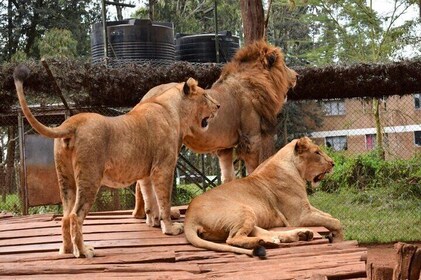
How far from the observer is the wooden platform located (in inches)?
167

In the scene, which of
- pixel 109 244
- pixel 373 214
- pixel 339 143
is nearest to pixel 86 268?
pixel 109 244

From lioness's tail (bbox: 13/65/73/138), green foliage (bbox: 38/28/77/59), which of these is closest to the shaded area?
lioness's tail (bbox: 13/65/73/138)

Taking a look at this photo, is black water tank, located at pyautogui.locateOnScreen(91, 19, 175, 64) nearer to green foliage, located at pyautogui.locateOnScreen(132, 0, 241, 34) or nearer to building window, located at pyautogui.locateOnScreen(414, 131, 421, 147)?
building window, located at pyautogui.locateOnScreen(414, 131, 421, 147)

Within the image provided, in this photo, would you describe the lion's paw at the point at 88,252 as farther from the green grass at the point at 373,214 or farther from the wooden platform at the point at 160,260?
the green grass at the point at 373,214

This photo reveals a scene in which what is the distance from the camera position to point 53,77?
→ 916cm

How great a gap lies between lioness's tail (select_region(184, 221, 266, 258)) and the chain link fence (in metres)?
4.28

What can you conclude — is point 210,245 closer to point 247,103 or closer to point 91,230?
point 91,230

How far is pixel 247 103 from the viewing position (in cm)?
677

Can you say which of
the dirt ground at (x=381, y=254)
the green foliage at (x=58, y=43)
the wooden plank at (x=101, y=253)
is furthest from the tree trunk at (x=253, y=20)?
the green foliage at (x=58, y=43)

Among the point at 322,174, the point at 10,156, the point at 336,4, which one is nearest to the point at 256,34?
the point at 322,174

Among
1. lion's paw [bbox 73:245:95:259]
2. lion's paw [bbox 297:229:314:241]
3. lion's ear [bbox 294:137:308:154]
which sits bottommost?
lion's paw [bbox 297:229:314:241]

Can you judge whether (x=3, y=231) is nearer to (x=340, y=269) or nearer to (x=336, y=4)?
(x=340, y=269)

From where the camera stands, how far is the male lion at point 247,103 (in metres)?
6.59

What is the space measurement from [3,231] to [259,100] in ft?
8.37
